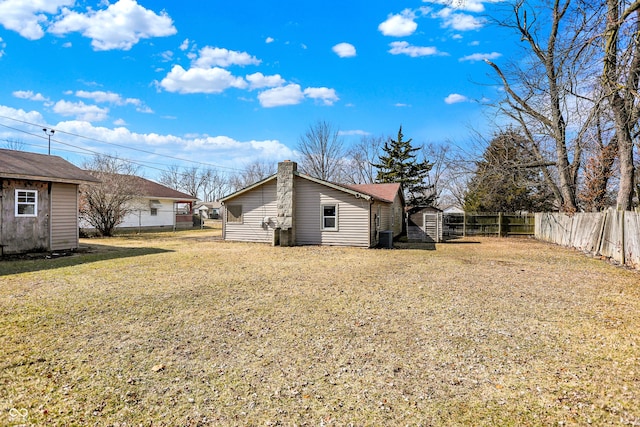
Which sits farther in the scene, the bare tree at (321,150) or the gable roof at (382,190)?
the bare tree at (321,150)

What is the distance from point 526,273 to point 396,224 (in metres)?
14.0

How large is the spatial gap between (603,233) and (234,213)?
1567 cm

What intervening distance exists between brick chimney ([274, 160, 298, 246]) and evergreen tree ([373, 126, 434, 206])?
61.6 feet

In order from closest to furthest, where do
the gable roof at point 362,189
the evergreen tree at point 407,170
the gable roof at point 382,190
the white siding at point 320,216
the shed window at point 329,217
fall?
the white siding at point 320,216 < the gable roof at point 362,189 < the shed window at point 329,217 < the gable roof at point 382,190 < the evergreen tree at point 407,170

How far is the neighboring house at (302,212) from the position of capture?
1541 centimetres

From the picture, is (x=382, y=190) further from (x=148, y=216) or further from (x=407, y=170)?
(x=148, y=216)

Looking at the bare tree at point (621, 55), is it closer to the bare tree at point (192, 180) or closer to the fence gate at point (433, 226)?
the fence gate at point (433, 226)

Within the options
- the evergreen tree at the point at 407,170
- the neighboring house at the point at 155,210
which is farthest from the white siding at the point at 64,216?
the evergreen tree at the point at 407,170

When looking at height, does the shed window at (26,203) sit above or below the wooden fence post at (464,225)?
above

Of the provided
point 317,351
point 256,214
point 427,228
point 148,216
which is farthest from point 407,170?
point 317,351

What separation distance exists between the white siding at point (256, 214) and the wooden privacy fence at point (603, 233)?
13.0 m

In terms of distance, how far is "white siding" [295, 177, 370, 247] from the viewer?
15.3m

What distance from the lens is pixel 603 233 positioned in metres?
11.8

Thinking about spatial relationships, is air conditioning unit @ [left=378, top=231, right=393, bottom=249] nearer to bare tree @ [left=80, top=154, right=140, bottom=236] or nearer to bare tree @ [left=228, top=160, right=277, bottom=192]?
bare tree @ [left=80, top=154, right=140, bottom=236]
